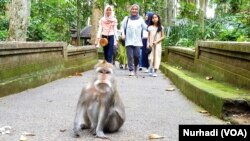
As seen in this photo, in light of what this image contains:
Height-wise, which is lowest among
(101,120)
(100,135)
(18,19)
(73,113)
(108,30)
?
(73,113)

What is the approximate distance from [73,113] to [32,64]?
358cm

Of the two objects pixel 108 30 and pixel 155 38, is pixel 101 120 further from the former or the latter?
pixel 155 38

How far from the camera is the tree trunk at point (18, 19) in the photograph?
1102cm

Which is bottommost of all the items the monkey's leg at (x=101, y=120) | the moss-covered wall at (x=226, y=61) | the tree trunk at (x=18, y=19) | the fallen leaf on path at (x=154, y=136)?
the fallen leaf on path at (x=154, y=136)

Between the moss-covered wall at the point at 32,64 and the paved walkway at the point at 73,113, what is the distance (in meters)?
0.21

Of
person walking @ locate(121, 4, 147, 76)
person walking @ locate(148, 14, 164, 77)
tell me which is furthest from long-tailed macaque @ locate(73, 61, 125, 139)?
person walking @ locate(148, 14, 164, 77)

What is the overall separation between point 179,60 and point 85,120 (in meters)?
9.98

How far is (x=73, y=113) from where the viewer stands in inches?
273

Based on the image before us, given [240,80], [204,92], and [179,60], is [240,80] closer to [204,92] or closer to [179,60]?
[204,92]

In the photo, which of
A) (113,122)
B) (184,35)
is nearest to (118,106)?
(113,122)

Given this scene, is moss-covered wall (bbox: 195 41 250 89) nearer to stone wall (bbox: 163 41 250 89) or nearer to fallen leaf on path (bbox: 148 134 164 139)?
stone wall (bbox: 163 41 250 89)

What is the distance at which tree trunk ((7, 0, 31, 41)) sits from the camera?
36.2 ft

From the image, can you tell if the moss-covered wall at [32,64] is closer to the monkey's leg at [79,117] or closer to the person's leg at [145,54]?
the person's leg at [145,54]

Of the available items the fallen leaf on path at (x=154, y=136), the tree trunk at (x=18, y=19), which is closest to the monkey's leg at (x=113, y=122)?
the fallen leaf on path at (x=154, y=136)
